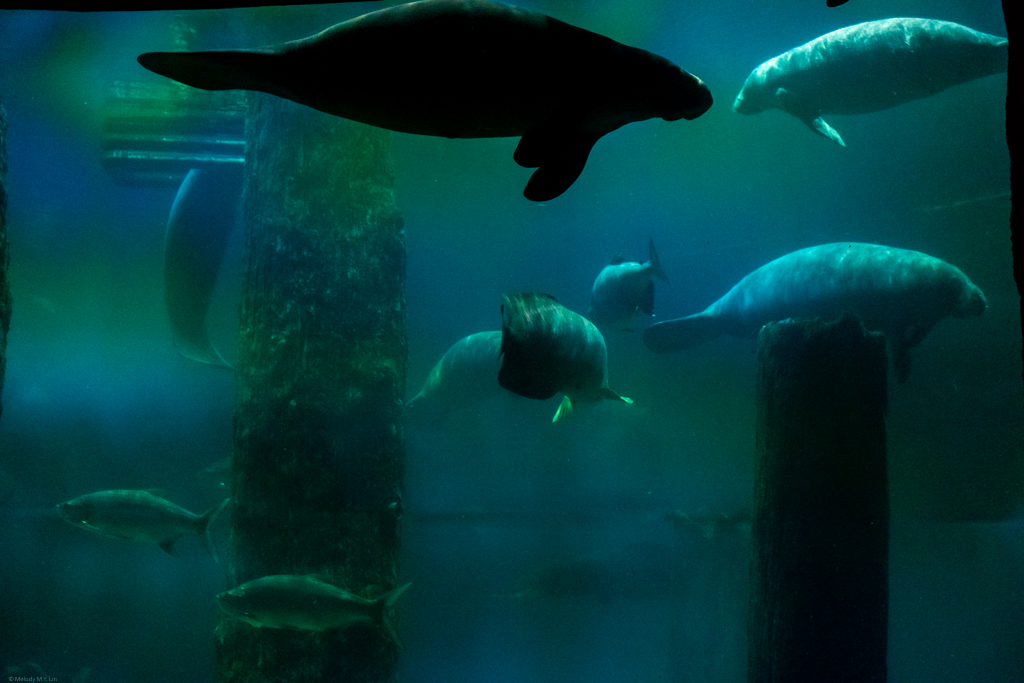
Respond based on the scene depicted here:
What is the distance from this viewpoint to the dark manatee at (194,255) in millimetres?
10188

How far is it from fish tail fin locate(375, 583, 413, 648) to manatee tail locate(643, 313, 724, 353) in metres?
3.92

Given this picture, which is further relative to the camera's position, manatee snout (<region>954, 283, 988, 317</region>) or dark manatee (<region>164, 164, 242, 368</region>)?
dark manatee (<region>164, 164, 242, 368</region>)

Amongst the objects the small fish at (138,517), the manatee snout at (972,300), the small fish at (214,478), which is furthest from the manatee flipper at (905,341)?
the small fish at (214,478)

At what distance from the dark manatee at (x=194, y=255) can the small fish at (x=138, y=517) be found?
3.73 metres

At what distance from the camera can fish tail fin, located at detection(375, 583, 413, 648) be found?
4.85 meters

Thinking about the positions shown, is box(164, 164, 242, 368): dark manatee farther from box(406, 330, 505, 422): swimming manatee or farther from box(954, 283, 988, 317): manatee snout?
box(954, 283, 988, 317): manatee snout

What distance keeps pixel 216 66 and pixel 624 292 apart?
5815 mm

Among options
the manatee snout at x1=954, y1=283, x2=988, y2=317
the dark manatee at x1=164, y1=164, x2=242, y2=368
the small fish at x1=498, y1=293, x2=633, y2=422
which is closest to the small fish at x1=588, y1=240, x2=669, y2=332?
the manatee snout at x1=954, y1=283, x2=988, y2=317

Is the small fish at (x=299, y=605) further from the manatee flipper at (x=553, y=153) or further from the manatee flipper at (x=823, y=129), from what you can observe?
the manatee flipper at (x=823, y=129)

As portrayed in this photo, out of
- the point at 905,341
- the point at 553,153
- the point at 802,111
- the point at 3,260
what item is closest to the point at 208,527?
the point at 3,260

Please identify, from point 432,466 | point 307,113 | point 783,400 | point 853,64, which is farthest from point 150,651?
point 853,64

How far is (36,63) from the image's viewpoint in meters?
12.3

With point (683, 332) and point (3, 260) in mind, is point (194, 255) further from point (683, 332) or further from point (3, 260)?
point (683, 332)

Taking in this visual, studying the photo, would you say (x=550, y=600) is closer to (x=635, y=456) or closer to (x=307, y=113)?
(x=635, y=456)
